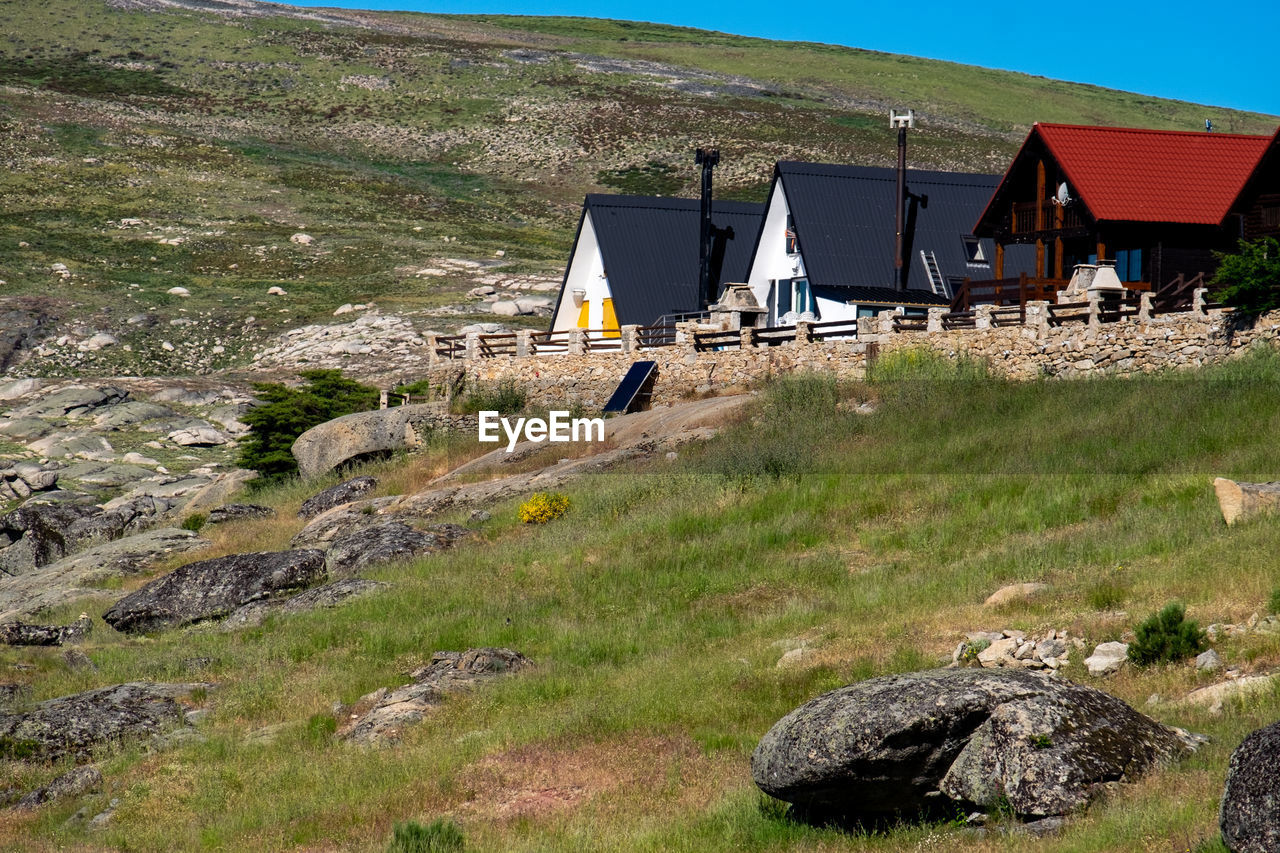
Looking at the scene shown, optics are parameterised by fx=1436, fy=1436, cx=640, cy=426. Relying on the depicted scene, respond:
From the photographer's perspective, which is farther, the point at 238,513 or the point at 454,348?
the point at 454,348

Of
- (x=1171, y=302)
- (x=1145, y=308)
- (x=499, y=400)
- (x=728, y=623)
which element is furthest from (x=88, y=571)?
(x=1171, y=302)

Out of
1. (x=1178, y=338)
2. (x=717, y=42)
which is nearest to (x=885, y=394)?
(x=1178, y=338)

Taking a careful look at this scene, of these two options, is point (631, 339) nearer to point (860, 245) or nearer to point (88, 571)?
point (860, 245)

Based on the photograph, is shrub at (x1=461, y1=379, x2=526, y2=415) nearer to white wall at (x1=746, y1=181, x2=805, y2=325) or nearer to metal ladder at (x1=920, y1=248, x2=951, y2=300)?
white wall at (x1=746, y1=181, x2=805, y2=325)

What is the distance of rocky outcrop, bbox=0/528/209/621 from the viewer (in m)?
31.7

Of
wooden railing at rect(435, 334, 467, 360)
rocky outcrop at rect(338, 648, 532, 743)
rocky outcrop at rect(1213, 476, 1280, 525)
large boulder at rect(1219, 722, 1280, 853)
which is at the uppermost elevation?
wooden railing at rect(435, 334, 467, 360)

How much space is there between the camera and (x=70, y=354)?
2650 inches

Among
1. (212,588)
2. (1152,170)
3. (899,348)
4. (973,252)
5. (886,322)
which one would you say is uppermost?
(1152,170)

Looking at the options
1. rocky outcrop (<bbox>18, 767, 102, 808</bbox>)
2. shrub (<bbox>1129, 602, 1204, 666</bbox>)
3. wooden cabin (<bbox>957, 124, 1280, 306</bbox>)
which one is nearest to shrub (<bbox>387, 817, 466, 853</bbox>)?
rocky outcrop (<bbox>18, 767, 102, 808</bbox>)

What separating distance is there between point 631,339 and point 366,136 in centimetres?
9746

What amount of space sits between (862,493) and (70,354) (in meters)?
50.7

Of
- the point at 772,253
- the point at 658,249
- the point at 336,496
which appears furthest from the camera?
the point at 658,249

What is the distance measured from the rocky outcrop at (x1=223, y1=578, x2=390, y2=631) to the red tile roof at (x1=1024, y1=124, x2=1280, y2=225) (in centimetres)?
2391

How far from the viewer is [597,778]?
635 inches
